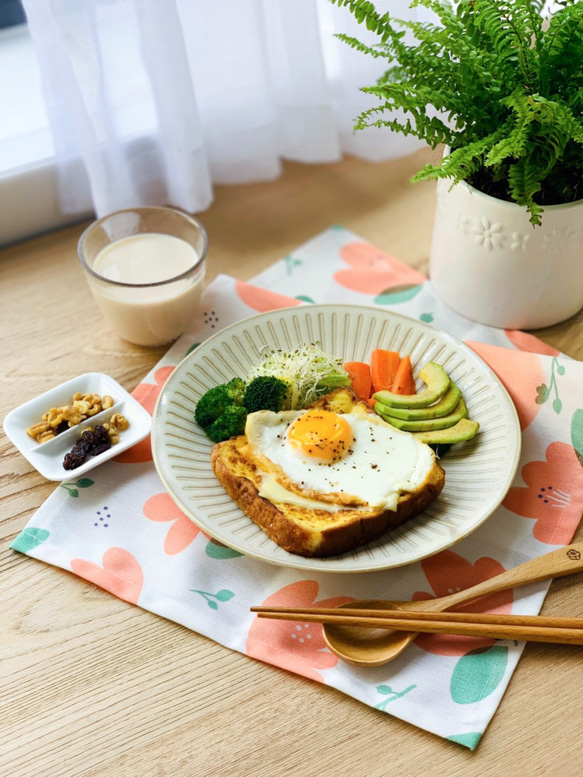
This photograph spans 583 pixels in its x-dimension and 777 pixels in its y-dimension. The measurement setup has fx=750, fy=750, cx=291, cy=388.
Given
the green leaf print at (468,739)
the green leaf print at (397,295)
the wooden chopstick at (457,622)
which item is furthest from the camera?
the green leaf print at (397,295)

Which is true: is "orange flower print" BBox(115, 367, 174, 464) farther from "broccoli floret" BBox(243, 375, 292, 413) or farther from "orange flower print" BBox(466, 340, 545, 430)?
"orange flower print" BBox(466, 340, 545, 430)

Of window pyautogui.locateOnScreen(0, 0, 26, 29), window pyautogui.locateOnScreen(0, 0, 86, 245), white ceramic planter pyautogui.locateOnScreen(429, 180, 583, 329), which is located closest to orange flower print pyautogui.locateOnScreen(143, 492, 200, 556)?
white ceramic planter pyautogui.locateOnScreen(429, 180, 583, 329)

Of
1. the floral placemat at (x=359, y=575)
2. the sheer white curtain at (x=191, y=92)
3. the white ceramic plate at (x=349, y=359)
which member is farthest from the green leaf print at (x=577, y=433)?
the sheer white curtain at (x=191, y=92)

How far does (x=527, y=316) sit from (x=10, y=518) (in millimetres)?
1609

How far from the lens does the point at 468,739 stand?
152 cm

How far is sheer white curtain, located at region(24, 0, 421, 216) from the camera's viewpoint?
7.77 feet

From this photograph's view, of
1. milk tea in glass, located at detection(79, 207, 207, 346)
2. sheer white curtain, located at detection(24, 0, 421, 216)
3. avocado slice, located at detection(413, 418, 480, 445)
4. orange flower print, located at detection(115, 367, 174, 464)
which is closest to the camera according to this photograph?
avocado slice, located at detection(413, 418, 480, 445)

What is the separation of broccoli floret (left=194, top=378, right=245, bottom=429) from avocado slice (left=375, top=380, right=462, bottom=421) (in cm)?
39

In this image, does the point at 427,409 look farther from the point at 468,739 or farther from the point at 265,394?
the point at 468,739

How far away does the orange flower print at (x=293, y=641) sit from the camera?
64.9 inches

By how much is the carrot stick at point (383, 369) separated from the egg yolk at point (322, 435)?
25 centimetres

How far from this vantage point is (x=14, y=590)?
181cm

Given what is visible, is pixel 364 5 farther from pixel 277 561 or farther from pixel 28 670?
pixel 28 670

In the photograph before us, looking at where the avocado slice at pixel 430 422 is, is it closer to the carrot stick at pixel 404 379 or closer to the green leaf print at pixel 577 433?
the carrot stick at pixel 404 379
